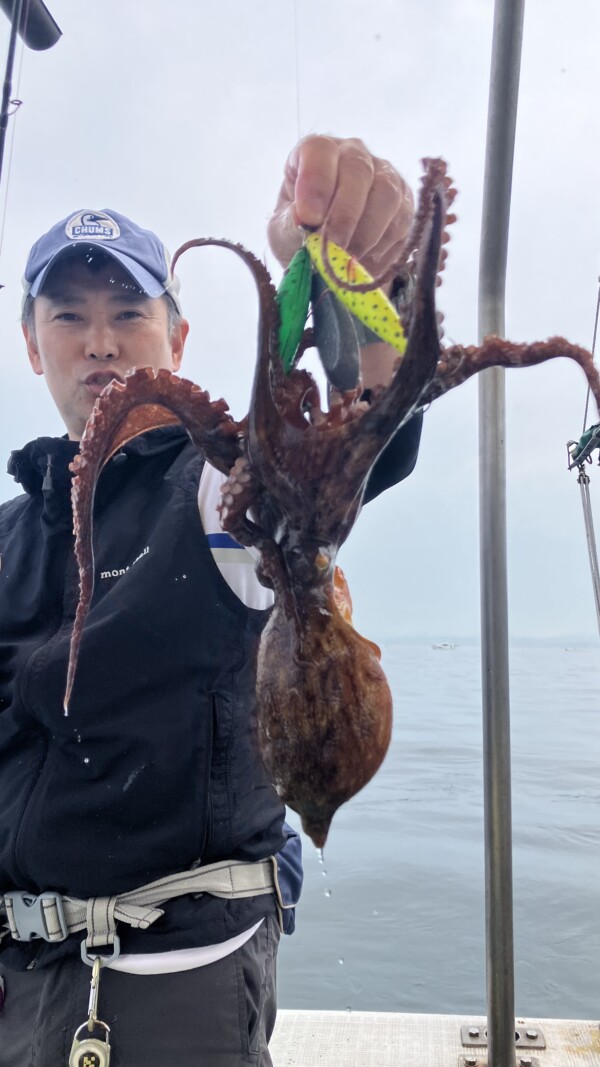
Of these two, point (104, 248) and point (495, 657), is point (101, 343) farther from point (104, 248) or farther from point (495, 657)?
point (495, 657)

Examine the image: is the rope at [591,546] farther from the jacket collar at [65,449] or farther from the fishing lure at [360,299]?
the fishing lure at [360,299]

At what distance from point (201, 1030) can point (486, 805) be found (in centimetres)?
129

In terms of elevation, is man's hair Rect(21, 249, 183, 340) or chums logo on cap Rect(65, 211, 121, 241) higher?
chums logo on cap Rect(65, 211, 121, 241)

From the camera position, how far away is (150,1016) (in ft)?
6.09

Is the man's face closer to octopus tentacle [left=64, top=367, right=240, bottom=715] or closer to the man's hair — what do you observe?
the man's hair

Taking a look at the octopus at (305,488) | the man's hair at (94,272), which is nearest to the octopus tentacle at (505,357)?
the octopus at (305,488)

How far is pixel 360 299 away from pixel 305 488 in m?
0.27

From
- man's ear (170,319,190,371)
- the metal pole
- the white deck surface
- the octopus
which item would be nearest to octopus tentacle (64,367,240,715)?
the octopus

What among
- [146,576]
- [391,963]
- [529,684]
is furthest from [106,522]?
[529,684]

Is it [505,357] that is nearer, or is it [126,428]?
[505,357]

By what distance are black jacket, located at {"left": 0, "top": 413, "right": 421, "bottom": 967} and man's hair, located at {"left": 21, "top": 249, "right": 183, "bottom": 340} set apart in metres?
0.66

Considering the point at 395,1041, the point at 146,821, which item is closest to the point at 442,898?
the point at 395,1041

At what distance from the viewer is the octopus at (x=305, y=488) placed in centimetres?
103

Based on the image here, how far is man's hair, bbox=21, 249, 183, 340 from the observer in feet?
7.09
